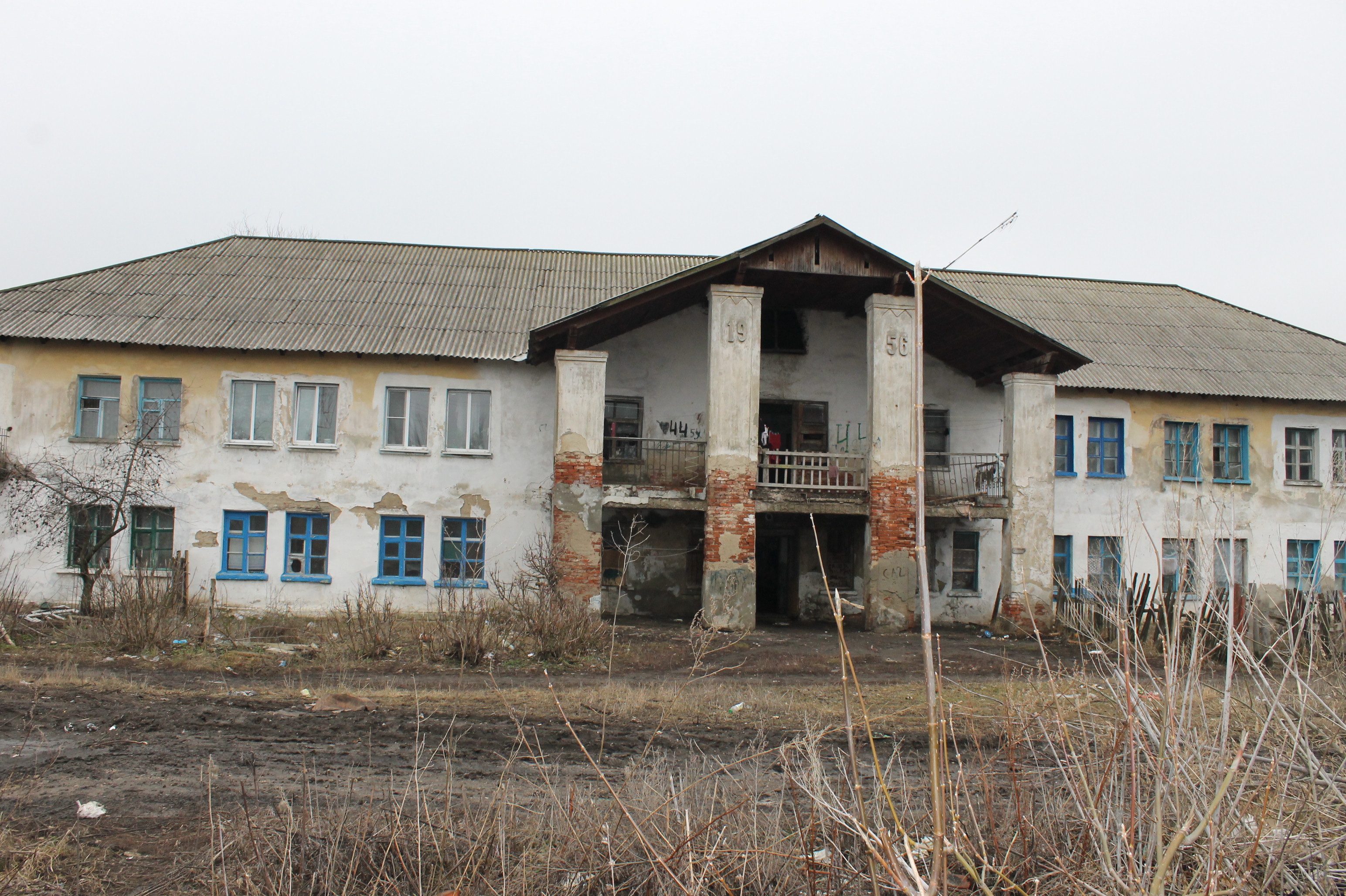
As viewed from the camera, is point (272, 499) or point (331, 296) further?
point (331, 296)

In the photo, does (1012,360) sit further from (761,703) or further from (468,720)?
(468,720)

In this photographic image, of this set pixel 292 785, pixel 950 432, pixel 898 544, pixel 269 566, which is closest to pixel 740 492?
pixel 898 544

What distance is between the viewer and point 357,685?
10438 mm

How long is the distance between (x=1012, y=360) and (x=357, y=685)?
14.4 metres

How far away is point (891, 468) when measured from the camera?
17.2 metres

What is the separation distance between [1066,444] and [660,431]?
9.44 meters

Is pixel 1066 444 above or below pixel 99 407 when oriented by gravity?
below

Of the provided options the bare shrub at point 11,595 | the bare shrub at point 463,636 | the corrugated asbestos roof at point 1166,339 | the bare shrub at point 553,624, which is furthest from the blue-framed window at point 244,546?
the corrugated asbestos roof at point 1166,339

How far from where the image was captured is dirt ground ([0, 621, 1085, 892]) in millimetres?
5703

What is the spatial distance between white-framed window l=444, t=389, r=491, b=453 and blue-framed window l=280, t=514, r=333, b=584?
3.07 meters

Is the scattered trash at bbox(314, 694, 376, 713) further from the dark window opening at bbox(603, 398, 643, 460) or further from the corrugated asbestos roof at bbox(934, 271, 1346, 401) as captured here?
the corrugated asbestos roof at bbox(934, 271, 1346, 401)

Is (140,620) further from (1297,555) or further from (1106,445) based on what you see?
(1297,555)

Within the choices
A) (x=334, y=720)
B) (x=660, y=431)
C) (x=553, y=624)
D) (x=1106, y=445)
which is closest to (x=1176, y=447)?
(x=1106, y=445)

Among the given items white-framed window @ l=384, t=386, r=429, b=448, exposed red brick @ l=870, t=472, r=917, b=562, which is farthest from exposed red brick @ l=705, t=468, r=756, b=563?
white-framed window @ l=384, t=386, r=429, b=448
